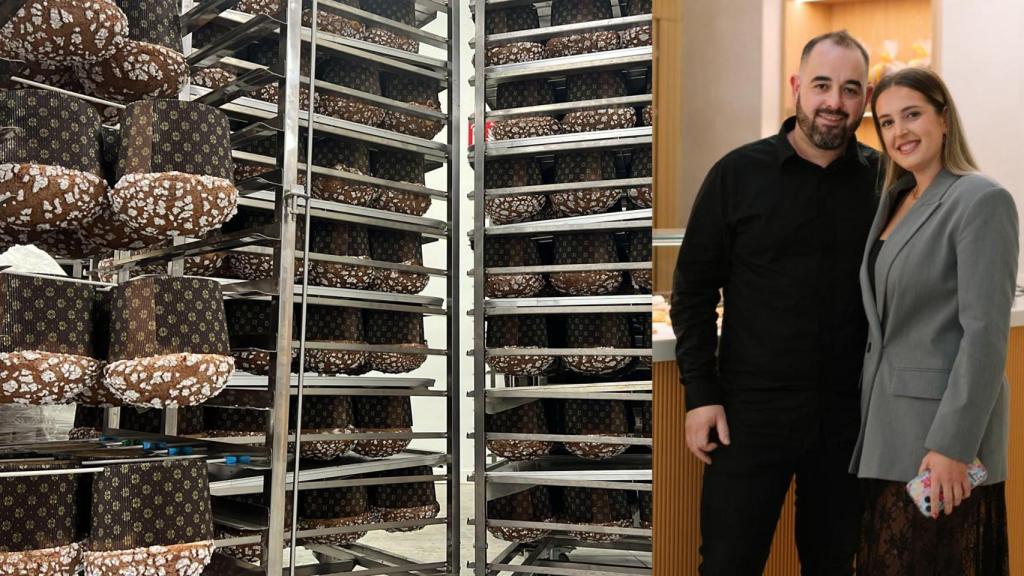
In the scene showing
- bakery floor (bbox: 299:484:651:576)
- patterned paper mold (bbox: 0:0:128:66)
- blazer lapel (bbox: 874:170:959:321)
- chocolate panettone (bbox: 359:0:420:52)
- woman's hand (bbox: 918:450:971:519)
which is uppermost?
chocolate panettone (bbox: 359:0:420:52)

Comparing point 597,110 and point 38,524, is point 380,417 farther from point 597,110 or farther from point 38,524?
point 38,524

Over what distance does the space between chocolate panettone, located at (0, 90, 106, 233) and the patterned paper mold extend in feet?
0.36

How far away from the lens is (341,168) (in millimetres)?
3191

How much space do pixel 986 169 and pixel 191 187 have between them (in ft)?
5.03

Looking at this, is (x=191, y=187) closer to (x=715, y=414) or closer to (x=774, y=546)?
(x=715, y=414)

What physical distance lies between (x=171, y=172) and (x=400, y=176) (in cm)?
152

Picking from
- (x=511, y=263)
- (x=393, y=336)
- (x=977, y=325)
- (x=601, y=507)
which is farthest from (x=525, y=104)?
(x=977, y=325)

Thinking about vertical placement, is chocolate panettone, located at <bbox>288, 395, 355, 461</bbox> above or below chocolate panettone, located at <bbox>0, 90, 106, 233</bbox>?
below

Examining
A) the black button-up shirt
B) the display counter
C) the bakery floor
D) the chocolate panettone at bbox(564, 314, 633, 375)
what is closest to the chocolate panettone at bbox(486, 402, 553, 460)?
the chocolate panettone at bbox(564, 314, 633, 375)

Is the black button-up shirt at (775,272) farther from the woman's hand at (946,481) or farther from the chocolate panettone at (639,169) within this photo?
the chocolate panettone at (639,169)

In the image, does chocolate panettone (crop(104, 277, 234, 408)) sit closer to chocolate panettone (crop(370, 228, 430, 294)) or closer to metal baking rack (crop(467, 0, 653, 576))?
metal baking rack (crop(467, 0, 653, 576))

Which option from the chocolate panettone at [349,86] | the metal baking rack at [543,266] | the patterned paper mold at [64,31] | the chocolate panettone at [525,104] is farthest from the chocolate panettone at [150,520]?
the chocolate panettone at [525,104]

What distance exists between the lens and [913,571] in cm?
162

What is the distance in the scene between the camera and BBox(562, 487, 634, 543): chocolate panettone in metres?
3.13
